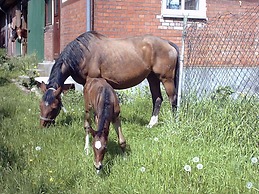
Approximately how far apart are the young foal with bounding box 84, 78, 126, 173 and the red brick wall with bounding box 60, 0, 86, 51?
4452 millimetres

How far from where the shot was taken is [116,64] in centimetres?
575

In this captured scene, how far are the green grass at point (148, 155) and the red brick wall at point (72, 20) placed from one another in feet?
11.8

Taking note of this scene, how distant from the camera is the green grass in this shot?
357cm

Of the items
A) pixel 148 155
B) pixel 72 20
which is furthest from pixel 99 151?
pixel 72 20

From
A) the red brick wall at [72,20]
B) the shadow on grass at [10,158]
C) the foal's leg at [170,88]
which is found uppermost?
the red brick wall at [72,20]

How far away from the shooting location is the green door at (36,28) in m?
14.0

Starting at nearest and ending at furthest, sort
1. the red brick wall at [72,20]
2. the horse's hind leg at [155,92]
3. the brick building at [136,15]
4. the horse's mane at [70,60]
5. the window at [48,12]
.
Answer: the horse's mane at [70,60], the horse's hind leg at [155,92], the brick building at [136,15], the red brick wall at [72,20], the window at [48,12]

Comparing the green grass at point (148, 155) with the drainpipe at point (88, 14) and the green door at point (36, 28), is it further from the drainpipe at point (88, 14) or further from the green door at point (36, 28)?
the green door at point (36, 28)

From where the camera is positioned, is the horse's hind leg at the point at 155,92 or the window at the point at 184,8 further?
the window at the point at 184,8

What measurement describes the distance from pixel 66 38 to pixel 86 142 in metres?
5.94

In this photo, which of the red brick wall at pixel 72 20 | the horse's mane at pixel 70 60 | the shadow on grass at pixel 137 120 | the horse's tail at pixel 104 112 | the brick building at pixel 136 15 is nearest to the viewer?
the horse's tail at pixel 104 112

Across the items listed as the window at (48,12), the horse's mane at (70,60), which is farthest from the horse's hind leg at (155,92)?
the window at (48,12)

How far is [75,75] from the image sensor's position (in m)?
5.55

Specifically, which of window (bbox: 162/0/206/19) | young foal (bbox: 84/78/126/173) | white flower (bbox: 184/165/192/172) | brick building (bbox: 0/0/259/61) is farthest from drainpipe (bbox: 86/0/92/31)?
white flower (bbox: 184/165/192/172)
